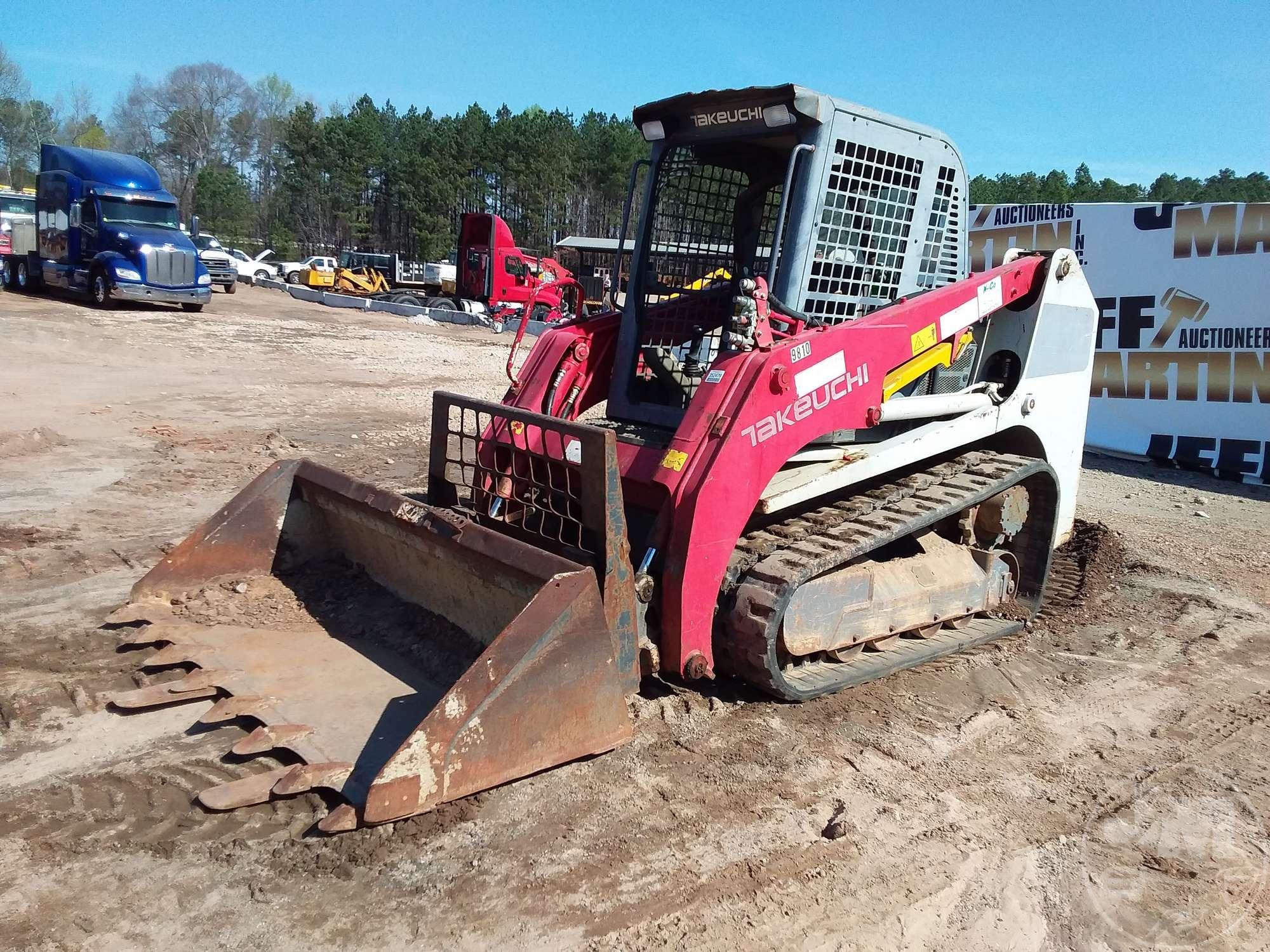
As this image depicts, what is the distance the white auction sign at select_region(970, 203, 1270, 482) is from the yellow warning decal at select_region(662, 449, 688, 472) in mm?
8051

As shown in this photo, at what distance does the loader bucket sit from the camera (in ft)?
9.91

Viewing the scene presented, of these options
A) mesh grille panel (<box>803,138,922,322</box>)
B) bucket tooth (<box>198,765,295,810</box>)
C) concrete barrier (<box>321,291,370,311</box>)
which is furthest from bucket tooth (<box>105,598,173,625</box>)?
concrete barrier (<box>321,291,370,311</box>)

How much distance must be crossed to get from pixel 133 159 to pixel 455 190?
3225 centimetres

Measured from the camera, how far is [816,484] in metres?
4.14

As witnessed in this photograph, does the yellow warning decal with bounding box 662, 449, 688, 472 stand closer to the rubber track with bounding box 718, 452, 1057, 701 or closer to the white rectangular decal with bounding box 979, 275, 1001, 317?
the rubber track with bounding box 718, 452, 1057, 701

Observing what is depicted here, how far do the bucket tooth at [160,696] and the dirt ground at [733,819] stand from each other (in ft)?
0.26

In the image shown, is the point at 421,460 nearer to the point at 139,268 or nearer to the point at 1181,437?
the point at 1181,437

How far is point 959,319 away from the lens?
4.62 metres

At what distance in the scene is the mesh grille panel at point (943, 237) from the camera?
15.8ft

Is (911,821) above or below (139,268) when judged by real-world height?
below

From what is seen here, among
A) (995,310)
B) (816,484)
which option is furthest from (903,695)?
(995,310)

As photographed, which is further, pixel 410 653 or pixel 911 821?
pixel 410 653

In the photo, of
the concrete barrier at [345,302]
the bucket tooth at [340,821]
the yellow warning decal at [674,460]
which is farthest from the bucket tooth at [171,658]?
the concrete barrier at [345,302]

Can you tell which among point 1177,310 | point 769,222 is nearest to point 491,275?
point 1177,310
